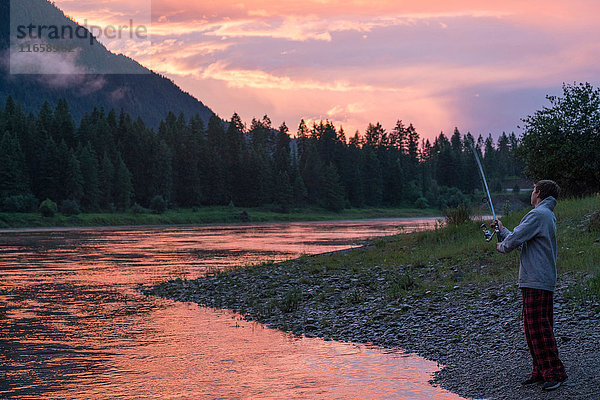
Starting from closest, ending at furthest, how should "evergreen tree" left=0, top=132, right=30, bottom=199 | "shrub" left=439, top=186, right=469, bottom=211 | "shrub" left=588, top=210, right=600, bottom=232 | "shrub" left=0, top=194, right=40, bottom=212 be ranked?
"shrub" left=588, top=210, right=600, bottom=232
"shrub" left=0, top=194, right=40, bottom=212
"evergreen tree" left=0, top=132, right=30, bottom=199
"shrub" left=439, top=186, right=469, bottom=211

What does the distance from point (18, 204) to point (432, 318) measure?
81946mm

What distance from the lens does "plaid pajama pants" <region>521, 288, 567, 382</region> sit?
8.64 metres

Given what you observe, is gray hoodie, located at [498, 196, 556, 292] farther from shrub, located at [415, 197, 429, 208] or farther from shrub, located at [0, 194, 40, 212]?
shrub, located at [415, 197, 429, 208]

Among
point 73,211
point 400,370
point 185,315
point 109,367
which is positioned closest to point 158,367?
point 109,367

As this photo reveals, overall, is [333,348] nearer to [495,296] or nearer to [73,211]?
[495,296]

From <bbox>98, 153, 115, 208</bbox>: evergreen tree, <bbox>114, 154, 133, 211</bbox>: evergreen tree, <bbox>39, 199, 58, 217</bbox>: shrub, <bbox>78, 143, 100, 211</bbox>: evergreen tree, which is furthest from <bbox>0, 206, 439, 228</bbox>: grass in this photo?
<bbox>98, 153, 115, 208</bbox>: evergreen tree

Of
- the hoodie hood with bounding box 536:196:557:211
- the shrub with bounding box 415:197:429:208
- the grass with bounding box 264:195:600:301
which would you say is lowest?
the grass with bounding box 264:195:600:301

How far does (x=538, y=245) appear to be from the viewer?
857cm

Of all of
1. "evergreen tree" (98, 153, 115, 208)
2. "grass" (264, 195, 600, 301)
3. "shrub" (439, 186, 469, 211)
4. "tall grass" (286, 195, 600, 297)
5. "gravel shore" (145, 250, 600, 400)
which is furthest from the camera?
"shrub" (439, 186, 469, 211)

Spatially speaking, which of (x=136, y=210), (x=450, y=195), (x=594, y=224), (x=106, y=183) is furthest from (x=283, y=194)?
(x=594, y=224)

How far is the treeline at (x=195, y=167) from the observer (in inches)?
3866

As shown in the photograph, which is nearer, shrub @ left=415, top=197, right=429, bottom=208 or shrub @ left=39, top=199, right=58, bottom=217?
shrub @ left=39, top=199, right=58, bottom=217

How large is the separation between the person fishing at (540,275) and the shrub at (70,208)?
3438 inches

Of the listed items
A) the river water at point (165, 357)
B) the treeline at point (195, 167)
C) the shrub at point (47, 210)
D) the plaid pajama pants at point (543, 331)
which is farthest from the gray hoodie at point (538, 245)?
the shrub at point (47, 210)
